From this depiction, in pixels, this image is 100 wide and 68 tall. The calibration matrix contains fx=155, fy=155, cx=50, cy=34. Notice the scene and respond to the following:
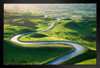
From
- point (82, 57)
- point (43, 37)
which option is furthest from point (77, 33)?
point (43, 37)

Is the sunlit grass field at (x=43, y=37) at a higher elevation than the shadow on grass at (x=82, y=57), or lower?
higher

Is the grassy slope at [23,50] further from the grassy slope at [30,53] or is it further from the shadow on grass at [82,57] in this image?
the shadow on grass at [82,57]

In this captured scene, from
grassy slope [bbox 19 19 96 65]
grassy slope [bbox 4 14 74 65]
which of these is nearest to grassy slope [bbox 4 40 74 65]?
grassy slope [bbox 4 14 74 65]

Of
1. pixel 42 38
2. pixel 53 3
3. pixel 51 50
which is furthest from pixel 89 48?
pixel 53 3

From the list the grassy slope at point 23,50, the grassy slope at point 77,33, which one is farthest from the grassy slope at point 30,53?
the grassy slope at point 77,33

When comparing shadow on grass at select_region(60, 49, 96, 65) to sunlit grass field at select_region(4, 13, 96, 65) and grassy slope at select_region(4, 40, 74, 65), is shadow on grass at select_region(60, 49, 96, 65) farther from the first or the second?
grassy slope at select_region(4, 40, 74, 65)

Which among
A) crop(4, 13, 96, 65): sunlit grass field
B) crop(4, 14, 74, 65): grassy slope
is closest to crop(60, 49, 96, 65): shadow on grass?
crop(4, 13, 96, 65): sunlit grass field

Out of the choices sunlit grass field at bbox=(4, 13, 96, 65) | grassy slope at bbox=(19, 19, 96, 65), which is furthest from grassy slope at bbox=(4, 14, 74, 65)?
grassy slope at bbox=(19, 19, 96, 65)

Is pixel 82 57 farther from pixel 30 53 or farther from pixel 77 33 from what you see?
pixel 30 53

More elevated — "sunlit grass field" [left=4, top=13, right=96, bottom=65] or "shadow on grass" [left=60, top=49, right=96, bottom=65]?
"sunlit grass field" [left=4, top=13, right=96, bottom=65]

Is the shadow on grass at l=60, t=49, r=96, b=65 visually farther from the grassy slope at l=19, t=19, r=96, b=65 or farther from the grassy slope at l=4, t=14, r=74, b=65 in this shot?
the grassy slope at l=4, t=14, r=74, b=65

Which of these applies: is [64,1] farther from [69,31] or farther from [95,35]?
[95,35]

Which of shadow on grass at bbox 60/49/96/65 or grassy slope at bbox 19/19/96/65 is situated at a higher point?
grassy slope at bbox 19/19/96/65
